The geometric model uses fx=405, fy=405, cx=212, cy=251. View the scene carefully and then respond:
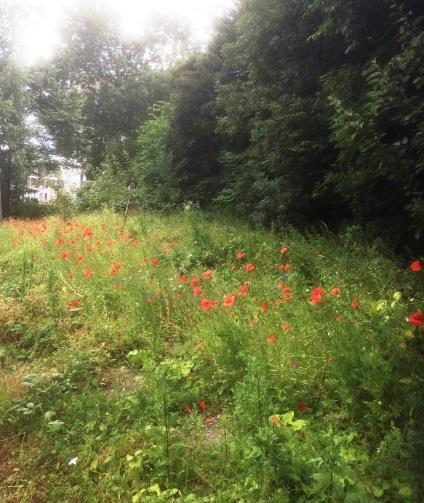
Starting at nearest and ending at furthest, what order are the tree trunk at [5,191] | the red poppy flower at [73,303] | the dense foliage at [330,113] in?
the red poppy flower at [73,303] < the dense foliage at [330,113] < the tree trunk at [5,191]

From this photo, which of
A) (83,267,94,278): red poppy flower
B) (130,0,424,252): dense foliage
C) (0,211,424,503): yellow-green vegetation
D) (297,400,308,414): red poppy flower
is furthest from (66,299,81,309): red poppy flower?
(130,0,424,252): dense foliage

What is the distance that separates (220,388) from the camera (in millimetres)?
2666

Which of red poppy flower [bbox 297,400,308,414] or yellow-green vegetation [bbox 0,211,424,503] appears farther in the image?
red poppy flower [bbox 297,400,308,414]

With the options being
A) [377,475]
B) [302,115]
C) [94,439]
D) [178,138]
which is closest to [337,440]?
[377,475]

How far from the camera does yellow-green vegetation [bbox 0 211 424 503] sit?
Result: 6.21 ft

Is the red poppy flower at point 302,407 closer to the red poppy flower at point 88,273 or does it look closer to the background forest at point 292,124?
the background forest at point 292,124

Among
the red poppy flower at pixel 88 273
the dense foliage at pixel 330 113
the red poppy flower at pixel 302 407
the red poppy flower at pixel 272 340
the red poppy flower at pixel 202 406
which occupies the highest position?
the dense foliage at pixel 330 113

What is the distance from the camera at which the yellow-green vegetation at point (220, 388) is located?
189 cm

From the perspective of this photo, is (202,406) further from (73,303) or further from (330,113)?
(330,113)

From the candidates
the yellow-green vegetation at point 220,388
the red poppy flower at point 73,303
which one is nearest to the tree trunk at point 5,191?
the yellow-green vegetation at point 220,388

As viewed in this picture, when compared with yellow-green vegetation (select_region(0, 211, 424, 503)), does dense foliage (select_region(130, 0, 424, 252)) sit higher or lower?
higher

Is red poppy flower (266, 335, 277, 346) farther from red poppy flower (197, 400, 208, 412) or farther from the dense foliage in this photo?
the dense foliage

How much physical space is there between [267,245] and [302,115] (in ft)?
6.95

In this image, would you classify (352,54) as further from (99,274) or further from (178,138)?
(178,138)
